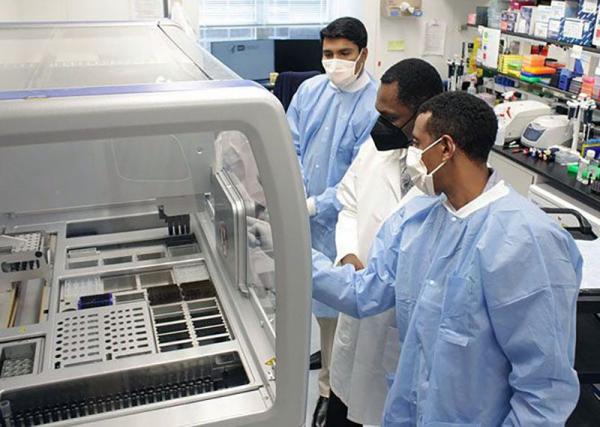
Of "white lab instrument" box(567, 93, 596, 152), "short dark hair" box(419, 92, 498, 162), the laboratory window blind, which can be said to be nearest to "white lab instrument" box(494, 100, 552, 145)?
"white lab instrument" box(567, 93, 596, 152)

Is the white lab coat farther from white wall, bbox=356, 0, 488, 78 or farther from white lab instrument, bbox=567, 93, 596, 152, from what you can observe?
white wall, bbox=356, 0, 488, 78

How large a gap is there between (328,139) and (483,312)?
1.21 meters

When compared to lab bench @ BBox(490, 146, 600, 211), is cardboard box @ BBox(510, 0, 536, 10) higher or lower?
higher

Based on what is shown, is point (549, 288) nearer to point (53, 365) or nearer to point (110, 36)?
point (53, 365)

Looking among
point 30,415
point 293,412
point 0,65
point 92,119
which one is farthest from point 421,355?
point 0,65

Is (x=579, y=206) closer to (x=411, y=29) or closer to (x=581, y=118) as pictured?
(x=581, y=118)

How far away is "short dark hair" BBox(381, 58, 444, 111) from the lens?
173 cm

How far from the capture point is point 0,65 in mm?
1114

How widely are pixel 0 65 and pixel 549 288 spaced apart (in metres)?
1.15

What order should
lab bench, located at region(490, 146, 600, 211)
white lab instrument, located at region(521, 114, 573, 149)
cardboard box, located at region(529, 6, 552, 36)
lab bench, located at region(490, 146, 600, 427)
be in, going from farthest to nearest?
cardboard box, located at region(529, 6, 552, 36) → white lab instrument, located at region(521, 114, 573, 149) → lab bench, located at region(490, 146, 600, 211) → lab bench, located at region(490, 146, 600, 427)

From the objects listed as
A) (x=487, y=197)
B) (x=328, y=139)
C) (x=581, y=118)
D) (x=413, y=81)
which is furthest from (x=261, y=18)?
(x=487, y=197)

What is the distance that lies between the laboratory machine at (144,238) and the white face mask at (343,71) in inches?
29.0

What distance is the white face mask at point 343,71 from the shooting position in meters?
2.28

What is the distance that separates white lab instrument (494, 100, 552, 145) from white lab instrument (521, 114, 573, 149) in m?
0.10
